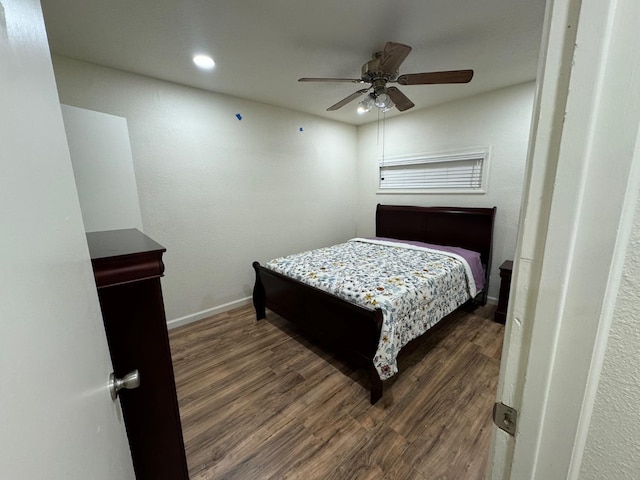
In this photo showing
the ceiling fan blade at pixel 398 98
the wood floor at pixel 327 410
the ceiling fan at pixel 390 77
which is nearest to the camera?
the wood floor at pixel 327 410

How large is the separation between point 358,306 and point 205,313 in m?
1.99

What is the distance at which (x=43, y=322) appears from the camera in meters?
0.38

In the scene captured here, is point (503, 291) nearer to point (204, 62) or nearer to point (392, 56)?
point (392, 56)

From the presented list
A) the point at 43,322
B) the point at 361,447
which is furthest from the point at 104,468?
the point at 361,447

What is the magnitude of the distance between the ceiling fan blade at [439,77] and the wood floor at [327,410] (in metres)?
2.17

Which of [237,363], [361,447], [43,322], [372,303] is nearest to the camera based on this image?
[43,322]

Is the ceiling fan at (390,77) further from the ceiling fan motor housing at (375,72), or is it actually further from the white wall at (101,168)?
the white wall at (101,168)

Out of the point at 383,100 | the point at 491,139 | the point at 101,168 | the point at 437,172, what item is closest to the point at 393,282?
the point at 383,100

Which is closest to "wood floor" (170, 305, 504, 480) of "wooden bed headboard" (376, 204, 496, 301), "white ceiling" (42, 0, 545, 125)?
"wooden bed headboard" (376, 204, 496, 301)

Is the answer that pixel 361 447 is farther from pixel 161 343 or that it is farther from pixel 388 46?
pixel 388 46

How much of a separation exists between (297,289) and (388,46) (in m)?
1.93

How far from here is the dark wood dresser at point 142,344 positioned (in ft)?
2.78

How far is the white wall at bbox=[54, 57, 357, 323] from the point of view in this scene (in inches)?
95.7

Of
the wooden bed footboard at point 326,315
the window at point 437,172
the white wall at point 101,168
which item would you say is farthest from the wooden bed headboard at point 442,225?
the white wall at point 101,168
